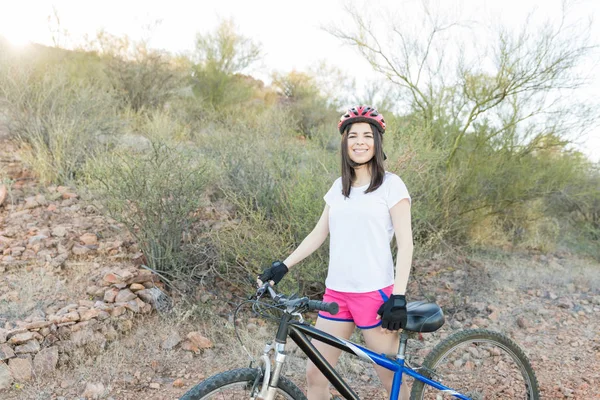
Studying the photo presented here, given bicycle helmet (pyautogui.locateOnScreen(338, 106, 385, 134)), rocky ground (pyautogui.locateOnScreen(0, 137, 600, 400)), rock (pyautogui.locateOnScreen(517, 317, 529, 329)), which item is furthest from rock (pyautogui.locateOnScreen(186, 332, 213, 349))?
rock (pyautogui.locateOnScreen(517, 317, 529, 329))

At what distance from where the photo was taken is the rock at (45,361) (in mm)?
3672

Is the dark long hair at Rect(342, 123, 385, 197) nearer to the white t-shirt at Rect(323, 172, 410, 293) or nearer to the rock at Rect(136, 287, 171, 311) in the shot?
the white t-shirt at Rect(323, 172, 410, 293)

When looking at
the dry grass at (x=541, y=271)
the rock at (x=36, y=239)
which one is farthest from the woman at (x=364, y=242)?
the dry grass at (x=541, y=271)

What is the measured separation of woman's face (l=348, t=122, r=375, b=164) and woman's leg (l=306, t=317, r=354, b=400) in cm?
84

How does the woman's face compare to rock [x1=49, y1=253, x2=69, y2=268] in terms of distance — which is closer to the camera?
the woman's face

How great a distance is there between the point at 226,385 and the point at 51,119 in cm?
684

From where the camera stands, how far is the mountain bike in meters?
1.97

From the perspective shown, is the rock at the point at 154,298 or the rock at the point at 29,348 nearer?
the rock at the point at 29,348

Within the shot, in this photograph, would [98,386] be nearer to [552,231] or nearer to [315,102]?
[552,231]

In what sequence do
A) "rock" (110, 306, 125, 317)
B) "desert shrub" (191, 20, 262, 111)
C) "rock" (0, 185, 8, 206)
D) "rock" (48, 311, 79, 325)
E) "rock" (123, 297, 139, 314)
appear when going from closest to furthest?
"rock" (48, 311, 79, 325) < "rock" (110, 306, 125, 317) < "rock" (123, 297, 139, 314) < "rock" (0, 185, 8, 206) < "desert shrub" (191, 20, 262, 111)

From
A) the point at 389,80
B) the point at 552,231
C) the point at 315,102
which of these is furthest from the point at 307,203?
the point at 315,102

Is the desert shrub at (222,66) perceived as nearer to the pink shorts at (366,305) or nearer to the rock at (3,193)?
the rock at (3,193)

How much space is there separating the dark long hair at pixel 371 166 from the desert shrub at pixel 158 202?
3040 mm

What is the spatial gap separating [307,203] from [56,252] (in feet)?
9.58
